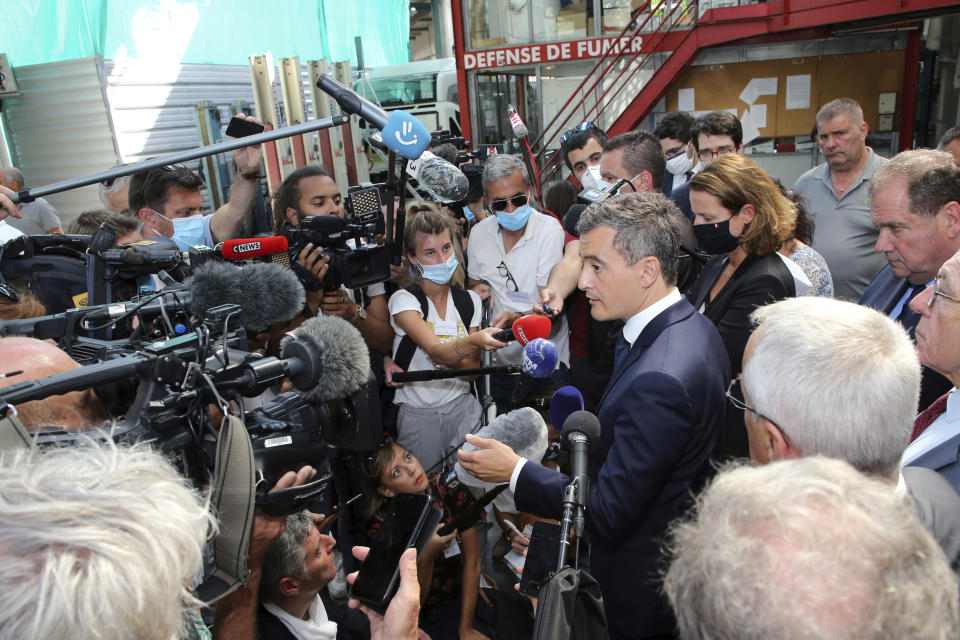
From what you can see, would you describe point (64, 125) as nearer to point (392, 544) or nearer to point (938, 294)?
point (392, 544)

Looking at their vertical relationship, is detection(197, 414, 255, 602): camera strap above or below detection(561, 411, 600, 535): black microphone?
above

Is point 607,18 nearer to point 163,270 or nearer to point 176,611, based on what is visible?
point 163,270

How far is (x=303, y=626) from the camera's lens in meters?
1.73

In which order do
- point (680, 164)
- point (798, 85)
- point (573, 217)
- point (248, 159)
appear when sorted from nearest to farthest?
point (248, 159)
point (573, 217)
point (680, 164)
point (798, 85)

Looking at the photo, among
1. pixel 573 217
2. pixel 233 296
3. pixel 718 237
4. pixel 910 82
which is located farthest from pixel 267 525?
pixel 910 82

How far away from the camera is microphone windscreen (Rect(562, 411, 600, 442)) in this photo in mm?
1521

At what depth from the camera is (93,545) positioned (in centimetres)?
79

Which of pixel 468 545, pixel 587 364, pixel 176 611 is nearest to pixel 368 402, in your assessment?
pixel 176 611

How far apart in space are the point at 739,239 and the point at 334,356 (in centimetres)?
167

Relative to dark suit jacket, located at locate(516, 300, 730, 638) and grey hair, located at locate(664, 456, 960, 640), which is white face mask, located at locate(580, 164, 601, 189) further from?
grey hair, located at locate(664, 456, 960, 640)

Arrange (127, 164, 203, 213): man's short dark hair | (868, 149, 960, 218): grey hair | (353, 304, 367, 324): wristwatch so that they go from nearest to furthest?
(868, 149, 960, 218): grey hair
(353, 304, 367, 324): wristwatch
(127, 164, 203, 213): man's short dark hair

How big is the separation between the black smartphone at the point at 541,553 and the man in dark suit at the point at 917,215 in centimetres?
152

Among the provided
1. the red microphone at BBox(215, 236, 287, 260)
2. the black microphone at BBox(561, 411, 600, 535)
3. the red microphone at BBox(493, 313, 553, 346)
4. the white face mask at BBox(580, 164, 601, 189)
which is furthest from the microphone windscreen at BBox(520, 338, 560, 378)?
the white face mask at BBox(580, 164, 601, 189)

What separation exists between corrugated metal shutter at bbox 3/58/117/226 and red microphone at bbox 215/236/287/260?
6.05 metres
